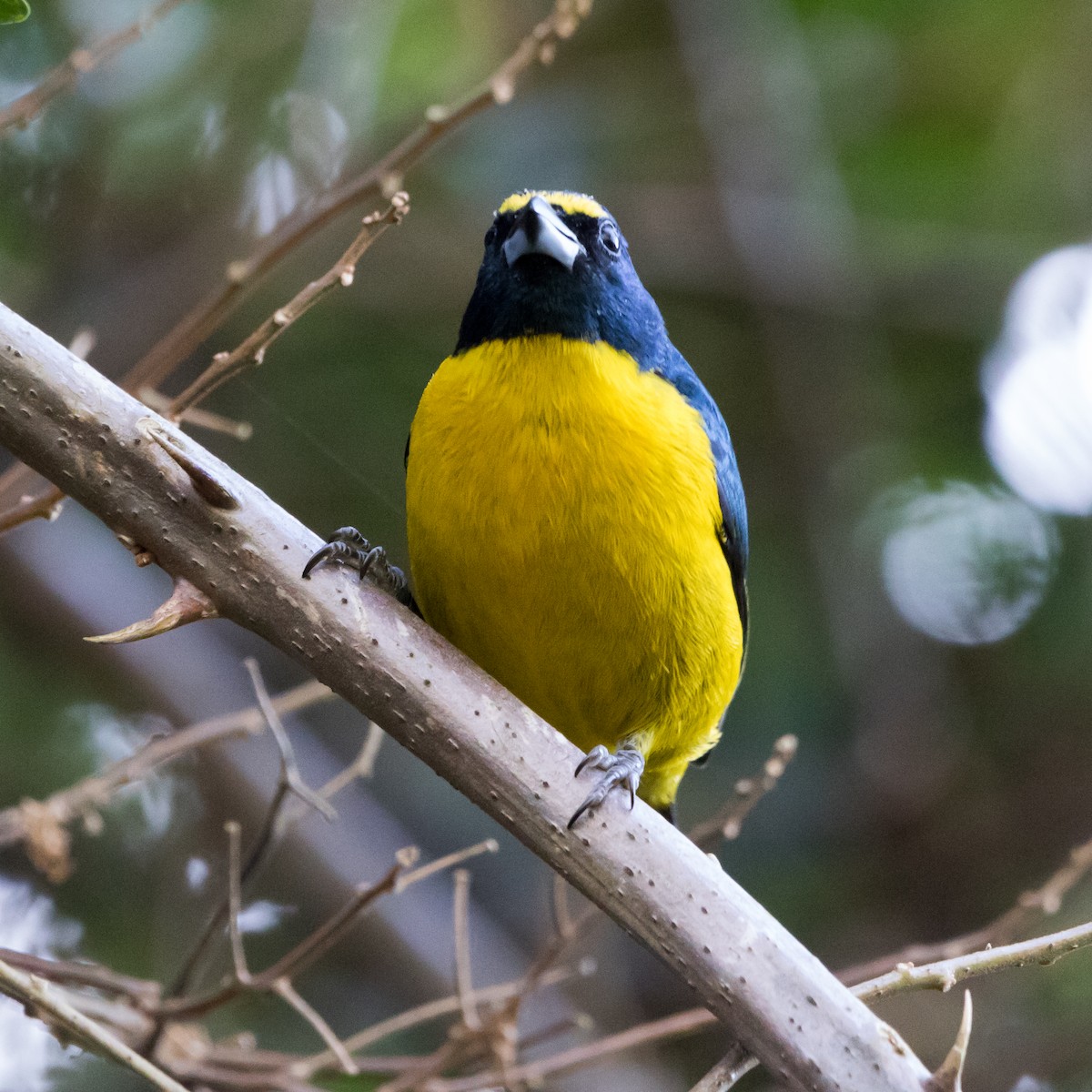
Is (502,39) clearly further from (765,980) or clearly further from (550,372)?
(765,980)

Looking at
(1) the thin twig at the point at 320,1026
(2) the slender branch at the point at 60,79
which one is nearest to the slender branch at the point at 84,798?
(1) the thin twig at the point at 320,1026

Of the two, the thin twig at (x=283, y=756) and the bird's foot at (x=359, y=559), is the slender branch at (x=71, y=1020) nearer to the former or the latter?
the thin twig at (x=283, y=756)

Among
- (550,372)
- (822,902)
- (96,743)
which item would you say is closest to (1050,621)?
(822,902)

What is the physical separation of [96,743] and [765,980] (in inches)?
125

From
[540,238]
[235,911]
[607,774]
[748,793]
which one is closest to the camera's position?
[607,774]

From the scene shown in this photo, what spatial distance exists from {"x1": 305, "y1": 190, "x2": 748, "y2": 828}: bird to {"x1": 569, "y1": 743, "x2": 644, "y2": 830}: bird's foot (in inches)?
5.3

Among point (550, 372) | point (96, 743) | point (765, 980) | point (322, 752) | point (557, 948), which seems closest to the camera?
point (765, 980)

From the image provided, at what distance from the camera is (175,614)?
2244 millimetres

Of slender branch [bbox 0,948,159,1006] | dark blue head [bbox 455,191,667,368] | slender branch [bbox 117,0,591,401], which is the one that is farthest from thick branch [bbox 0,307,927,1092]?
dark blue head [bbox 455,191,667,368]

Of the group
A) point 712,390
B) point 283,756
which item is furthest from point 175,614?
point 712,390

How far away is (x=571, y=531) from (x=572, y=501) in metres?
0.07

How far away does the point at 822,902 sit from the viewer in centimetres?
560

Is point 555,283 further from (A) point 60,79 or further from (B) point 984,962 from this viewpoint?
(B) point 984,962

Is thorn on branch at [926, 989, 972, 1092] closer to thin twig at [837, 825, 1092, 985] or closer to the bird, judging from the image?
thin twig at [837, 825, 1092, 985]
